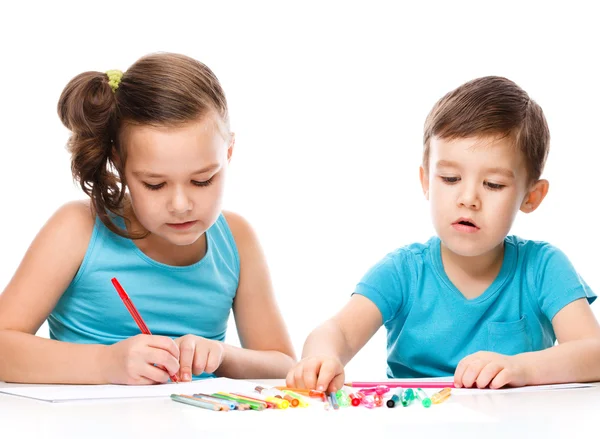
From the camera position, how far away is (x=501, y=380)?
1.23m

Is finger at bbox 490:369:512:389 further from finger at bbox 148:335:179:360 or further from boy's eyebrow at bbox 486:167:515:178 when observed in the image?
finger at bbox 148:335:179:360

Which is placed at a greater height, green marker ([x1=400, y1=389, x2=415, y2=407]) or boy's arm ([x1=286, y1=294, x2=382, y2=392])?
boy's arm ([x1=286, y1=294, x2=382, y2=392])

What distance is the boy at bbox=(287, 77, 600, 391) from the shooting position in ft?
4.67

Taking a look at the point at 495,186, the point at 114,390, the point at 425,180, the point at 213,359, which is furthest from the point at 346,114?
the point at 114,390

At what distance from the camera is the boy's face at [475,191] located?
1420 millimetres

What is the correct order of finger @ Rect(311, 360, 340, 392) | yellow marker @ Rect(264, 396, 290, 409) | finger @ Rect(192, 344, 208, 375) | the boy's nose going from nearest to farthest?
yellow marker @ Rect(264, 396, 290, 409)
finger @ Rect(311, 360, 340, 392)
finger @ Rect(192, 344, 208, 375)
the boy's nose

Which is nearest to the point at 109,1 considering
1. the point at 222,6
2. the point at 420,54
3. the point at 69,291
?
the point at 222,6

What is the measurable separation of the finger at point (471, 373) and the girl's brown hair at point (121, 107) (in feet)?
1.79

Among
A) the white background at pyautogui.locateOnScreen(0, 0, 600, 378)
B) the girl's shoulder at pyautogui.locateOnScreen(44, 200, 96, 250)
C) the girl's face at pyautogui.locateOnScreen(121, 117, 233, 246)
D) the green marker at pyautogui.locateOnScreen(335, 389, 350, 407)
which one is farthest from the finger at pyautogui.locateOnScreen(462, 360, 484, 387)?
the white background at pyautogui.locateOnScreen(0, 0, 600, 378)

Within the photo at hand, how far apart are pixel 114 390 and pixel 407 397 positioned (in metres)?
0.39

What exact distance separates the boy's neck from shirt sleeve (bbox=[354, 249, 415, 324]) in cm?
7

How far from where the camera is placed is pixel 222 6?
7.35ft

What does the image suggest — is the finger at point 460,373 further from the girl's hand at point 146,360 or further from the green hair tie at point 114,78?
the green hair tie at point 114,78

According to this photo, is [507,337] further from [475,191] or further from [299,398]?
[299,398]
